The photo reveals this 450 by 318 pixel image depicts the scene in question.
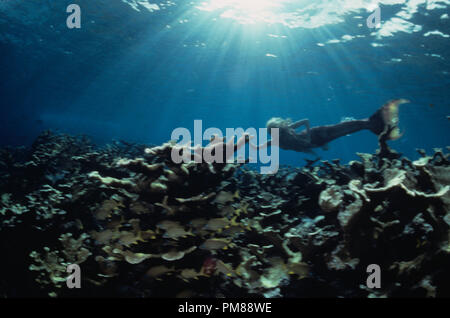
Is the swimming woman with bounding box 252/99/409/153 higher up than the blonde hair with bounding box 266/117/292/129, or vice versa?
the blonde hair with bounding box 266/117/292/129

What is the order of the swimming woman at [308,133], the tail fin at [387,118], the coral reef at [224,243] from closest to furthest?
the coral reef at [224,243] < the tail fin at [387,118] < the swimming woman at [308,133]

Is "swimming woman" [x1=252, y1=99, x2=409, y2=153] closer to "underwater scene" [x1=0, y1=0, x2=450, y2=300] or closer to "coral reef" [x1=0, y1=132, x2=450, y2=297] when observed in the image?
"underwater scene" [x1=0, y1=0, x2=450, y2=300]

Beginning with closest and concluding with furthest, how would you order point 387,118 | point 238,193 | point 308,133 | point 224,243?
point 224,243
point 238,193
point 387,118
point 308,133

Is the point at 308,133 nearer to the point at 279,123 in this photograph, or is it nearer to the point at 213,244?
the point at 279,123

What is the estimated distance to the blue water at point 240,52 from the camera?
16.9 metres

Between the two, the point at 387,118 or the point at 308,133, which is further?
the point at 308,133

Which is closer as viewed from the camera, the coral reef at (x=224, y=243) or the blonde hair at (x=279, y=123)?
the coral reef at (x=224, y=243)

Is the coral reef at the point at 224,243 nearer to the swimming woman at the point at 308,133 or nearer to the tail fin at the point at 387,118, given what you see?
the tail fin at the point at 387,118

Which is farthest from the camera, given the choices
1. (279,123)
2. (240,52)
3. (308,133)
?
(240,52)

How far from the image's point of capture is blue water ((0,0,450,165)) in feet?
55.3

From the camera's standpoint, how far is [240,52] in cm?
2394

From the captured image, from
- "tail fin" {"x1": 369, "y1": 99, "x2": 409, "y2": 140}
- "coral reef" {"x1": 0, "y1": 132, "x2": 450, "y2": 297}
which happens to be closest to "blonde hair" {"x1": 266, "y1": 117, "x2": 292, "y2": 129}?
"tail fin" {"x1": 369, "y1": 99, "x2": 409, "y2": 140}

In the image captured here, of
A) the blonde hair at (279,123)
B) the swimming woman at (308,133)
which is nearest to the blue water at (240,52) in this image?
the blonde hair at (279,123)

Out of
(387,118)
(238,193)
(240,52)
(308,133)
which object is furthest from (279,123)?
(240,52)
